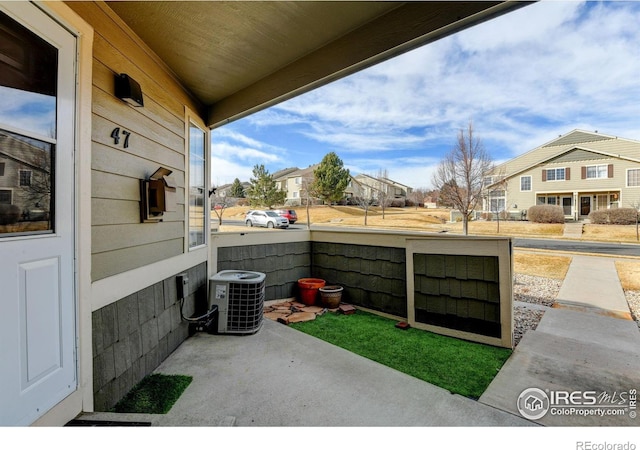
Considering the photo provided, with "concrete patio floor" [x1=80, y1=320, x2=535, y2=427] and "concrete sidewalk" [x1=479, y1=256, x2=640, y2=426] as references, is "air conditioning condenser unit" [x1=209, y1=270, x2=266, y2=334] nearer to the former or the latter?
"concrete patio floor" [x1=80, y1=320, x2=535, y2=427]

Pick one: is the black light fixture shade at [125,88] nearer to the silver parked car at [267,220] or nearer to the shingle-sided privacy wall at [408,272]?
the shingle-sided privacy wall at [408,272]

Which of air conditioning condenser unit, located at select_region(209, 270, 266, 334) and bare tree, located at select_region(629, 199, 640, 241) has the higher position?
bare tree, located at select_region(629, 199, 640, 241)

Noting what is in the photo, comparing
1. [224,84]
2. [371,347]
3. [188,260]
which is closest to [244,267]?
[188,260]

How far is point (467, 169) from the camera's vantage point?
11.6 m

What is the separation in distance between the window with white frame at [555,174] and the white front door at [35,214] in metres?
23.7

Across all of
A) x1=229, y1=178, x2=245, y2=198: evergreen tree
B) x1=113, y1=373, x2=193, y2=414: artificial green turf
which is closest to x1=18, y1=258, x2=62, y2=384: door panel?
x1=113, y1=373, x2=193, y2=414: artificial green turf

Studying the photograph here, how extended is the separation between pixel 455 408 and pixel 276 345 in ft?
5.43

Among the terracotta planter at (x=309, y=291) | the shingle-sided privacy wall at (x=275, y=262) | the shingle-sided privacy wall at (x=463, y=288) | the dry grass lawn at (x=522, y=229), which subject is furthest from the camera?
the dry grass lawn at (x=522, y=229)

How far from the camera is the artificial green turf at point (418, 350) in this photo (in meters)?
2.36

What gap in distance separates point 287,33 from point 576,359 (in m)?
3.78

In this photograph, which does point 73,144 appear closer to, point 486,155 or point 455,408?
point 455,408

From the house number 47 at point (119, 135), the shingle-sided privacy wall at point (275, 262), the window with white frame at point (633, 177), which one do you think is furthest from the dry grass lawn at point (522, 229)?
the window with white frame at point (633, 177)

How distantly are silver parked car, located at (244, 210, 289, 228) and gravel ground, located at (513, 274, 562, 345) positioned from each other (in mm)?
10423

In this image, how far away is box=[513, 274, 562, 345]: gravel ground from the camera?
3.66 m
